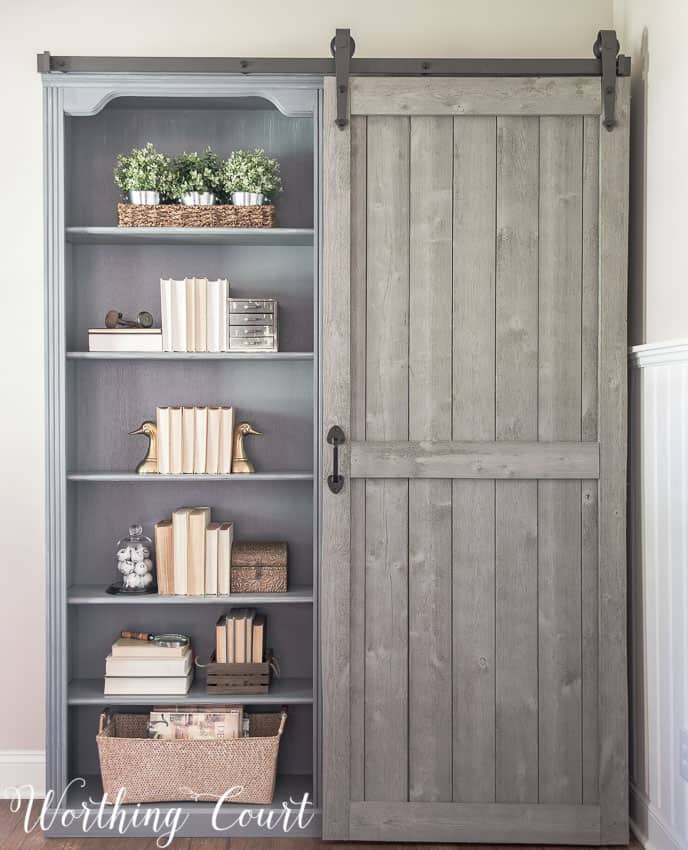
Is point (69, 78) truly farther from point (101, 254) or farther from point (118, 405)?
point (118, 405)

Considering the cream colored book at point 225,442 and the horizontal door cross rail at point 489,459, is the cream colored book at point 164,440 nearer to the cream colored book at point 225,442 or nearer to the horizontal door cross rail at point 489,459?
the cream colored book at point 225,442

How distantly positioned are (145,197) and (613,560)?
1741mm

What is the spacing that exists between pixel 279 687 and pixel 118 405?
106 cm

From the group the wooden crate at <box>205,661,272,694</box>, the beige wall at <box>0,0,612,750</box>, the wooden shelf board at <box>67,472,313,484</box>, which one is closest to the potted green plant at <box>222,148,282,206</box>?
the beige wall at <box>0,0,612,750</box>

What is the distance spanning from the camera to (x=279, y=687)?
9.09 ft

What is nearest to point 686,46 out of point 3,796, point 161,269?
point 161,269

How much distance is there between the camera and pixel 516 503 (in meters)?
2.48

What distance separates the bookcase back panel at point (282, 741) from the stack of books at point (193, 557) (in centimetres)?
47

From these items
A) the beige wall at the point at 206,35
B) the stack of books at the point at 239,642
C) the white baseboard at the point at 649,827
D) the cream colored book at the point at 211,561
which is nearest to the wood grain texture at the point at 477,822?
the white baseboard at the point at 649,827

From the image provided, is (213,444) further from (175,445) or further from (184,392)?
(184,392)

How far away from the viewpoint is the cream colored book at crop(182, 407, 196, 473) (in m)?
2.68

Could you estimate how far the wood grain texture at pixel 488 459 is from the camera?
8.07ft

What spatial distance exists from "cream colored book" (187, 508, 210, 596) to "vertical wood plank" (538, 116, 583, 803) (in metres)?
1.02

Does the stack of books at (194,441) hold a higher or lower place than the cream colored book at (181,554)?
higher
